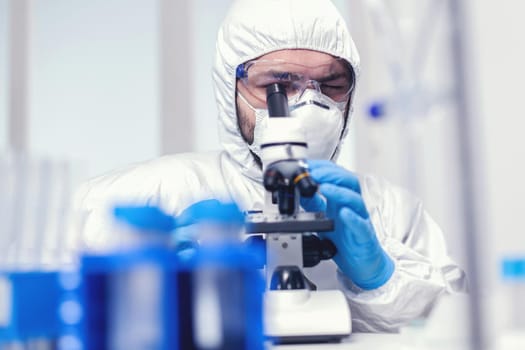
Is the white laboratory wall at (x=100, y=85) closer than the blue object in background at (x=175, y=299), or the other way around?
the blue object in background at (x=175, y=299)

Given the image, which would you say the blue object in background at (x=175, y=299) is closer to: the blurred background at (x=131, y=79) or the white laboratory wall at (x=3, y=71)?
the blurred background at (x=131, y=79)

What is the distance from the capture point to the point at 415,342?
867 millimetres

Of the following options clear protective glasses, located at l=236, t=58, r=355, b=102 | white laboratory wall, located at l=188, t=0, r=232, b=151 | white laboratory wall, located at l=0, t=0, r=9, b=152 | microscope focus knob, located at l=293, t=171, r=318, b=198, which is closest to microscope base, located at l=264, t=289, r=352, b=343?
microscope focus knob, located at l=293, t=171, r=318, b=198

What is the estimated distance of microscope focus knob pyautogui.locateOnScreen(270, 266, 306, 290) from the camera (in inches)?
40.1

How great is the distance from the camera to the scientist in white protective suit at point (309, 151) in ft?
4.35

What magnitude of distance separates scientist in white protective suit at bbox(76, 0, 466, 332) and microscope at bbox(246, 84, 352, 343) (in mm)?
190

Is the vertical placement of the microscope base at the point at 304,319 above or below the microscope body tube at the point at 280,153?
below

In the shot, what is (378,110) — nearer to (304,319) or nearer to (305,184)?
(305,184)

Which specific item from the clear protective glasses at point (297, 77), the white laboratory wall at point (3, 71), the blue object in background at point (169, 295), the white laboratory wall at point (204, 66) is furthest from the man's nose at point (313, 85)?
the white laboratory wall at point (3, 71)

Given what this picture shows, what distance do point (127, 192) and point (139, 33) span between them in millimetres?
1292

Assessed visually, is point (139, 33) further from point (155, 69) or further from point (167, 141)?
point (167, 141)

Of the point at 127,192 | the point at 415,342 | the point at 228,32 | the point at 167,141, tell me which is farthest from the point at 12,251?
the point at 167,141

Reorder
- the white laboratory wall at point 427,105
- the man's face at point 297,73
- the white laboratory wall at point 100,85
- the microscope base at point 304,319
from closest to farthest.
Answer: the white laboratory wall at point 427,105 → the microscope base at point 304,319 → the man's face at point 297,73 → the white laboratory wall at point 100,85

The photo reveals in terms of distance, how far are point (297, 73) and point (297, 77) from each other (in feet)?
0.06
